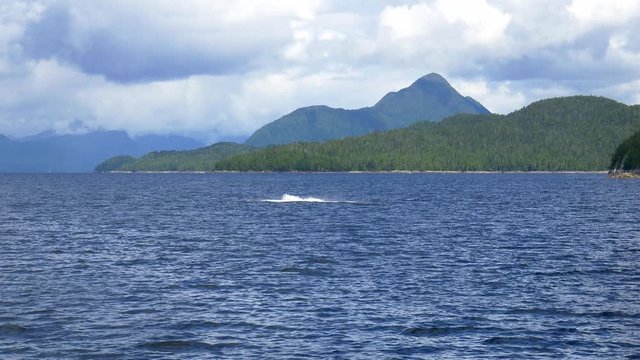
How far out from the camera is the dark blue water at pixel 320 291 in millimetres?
41062

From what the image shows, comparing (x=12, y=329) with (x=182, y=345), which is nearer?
(x=182, y=345)

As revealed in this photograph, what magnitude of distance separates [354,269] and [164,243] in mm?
31892

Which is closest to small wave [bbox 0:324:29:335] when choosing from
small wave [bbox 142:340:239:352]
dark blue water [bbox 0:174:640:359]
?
dark blue water [bbox 0:174:640:359]

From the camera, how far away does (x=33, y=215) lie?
140 metres

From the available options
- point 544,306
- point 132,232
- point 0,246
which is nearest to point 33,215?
point 132,232

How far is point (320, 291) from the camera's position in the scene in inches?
2221

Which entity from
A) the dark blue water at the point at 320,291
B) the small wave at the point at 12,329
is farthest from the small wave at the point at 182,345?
the small wave at the point at 12,329

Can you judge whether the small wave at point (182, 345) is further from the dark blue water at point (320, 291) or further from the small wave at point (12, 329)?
the small wave at point (12, 329)

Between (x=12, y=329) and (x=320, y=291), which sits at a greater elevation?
(x=320, y=291)

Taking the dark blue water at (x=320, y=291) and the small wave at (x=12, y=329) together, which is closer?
the dark blue water at (x=320, y=291)

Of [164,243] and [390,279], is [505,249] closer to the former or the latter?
[390,279]

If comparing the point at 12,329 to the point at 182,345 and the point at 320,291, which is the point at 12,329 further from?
the point at 320,291

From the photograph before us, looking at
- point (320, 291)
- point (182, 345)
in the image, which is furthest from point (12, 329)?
point (320, 291)

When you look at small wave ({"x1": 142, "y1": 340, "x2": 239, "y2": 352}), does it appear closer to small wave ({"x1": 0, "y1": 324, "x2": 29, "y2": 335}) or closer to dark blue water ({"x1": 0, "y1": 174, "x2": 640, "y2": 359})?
dark blue water ({"x1": 0, "y1": 174, "x2": 640, "y2": 359})
